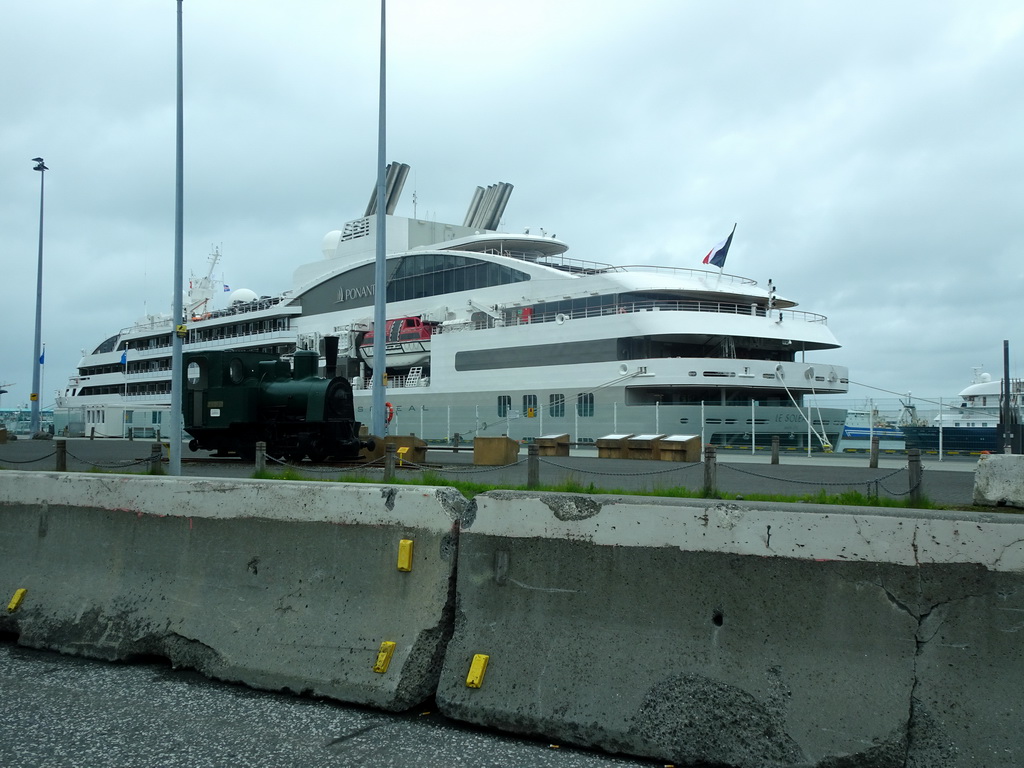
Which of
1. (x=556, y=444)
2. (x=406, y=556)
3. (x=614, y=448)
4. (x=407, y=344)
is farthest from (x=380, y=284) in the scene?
(x=407, y=344)

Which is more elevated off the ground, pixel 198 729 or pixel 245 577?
pixel 245 577

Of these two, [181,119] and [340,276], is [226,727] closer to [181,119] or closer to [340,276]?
[181,119]

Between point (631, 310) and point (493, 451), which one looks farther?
point (631, 310)

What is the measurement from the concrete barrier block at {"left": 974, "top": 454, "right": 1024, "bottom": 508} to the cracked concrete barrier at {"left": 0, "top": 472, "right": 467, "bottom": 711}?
11.1 ft

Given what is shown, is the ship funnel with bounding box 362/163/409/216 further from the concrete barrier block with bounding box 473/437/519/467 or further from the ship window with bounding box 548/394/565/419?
the concrete barrier block with bounding box 473/437/519/467

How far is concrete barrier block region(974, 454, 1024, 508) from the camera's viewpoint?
17.1 ft

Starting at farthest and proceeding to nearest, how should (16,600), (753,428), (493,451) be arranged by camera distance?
1. (753,428)
2. (493,451)
3. (16,600)

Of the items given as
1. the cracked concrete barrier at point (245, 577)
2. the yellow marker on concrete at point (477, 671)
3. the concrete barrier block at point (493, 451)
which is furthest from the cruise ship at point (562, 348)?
the yellow marker on concrete at point (477, 671)

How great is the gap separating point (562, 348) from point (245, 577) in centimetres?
2662

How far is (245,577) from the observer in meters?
5.54

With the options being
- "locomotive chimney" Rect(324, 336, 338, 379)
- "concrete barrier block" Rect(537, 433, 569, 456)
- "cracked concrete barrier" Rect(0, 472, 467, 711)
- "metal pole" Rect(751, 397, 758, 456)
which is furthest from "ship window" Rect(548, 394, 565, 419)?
"cracked concrete barrier" Rect(0, 472, 467, 711)

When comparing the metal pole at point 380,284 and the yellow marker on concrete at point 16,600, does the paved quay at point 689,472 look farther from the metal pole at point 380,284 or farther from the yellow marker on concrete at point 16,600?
the yellow marker on concrete at point 16,600

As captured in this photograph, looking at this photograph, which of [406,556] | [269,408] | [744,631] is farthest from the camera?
[269,408]

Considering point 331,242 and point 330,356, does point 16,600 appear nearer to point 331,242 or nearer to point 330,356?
point 330,356
